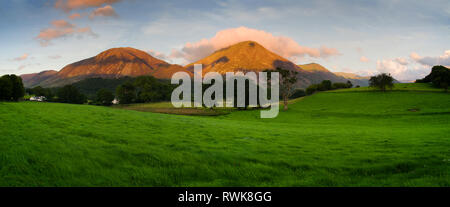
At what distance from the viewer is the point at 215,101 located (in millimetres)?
88250

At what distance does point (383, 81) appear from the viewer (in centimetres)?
9856

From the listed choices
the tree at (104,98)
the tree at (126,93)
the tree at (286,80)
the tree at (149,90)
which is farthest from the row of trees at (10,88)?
the tree at (286,80)

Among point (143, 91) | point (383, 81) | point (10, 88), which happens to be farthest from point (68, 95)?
point (383, 81)

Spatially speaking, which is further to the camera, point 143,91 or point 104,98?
point 143,91

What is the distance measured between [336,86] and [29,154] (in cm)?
16913

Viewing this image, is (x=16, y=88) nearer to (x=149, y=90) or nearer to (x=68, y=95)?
(x=68, y=95)

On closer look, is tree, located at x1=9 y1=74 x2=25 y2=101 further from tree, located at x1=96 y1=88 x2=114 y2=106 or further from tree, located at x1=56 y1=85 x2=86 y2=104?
tree, located at x1=96 y1=88 x2=114 y2=106

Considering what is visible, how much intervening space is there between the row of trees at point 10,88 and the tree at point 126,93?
63455 millimetres

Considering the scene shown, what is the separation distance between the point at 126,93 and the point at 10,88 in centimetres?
7144

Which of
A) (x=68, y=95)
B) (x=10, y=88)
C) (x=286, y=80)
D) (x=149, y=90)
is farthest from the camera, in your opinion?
(x=149, y=90)

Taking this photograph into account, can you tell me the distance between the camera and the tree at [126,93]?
435 feet

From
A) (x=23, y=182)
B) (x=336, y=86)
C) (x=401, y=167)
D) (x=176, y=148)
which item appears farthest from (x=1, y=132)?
(x=336, y=86)

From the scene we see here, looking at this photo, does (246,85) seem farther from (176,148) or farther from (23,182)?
(23,182)

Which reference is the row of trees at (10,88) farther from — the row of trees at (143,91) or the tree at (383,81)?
the tree at (383,81)
